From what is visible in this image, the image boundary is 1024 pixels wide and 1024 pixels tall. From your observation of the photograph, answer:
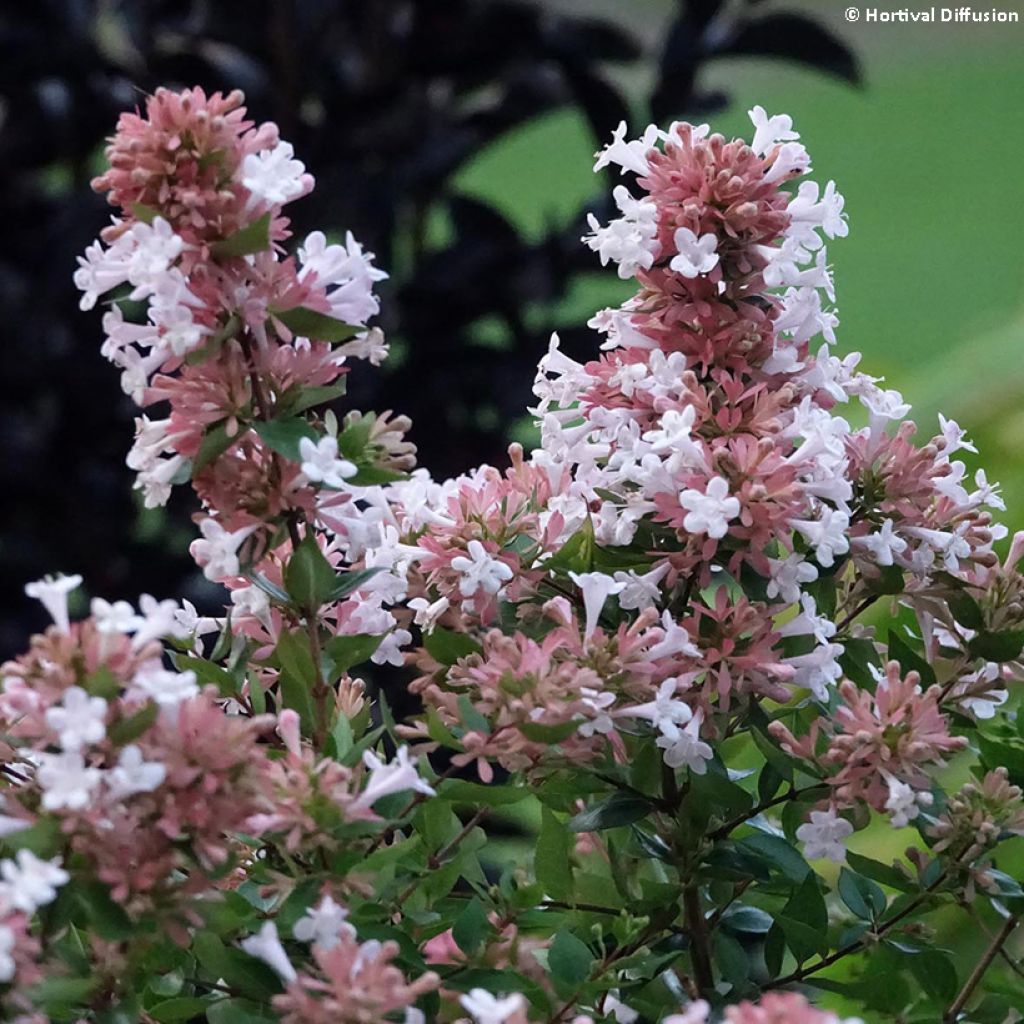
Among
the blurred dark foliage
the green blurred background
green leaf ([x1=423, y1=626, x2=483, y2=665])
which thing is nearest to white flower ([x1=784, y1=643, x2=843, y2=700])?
green leaf ([x1=423, y1=626, x2=483, y2=665])

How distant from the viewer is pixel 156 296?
0.44m

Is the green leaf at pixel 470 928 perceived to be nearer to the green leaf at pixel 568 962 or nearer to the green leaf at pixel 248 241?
the green leaf at pixel 568 962

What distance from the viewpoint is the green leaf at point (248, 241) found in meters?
0.44

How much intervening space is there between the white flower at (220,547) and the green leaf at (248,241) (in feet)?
0.26

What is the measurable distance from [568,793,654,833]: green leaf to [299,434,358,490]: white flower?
15cm

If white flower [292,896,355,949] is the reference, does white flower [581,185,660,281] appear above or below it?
above

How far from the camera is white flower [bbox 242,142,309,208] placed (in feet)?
1.47

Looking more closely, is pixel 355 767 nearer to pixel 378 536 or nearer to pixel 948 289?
pixel 378 536

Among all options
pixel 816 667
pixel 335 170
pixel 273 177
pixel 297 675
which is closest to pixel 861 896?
pixel 816 667

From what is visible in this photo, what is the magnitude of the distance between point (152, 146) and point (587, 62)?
0.79m

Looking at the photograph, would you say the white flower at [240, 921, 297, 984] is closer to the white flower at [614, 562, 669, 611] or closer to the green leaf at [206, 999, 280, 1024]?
the green leaf at [206, 999, 280, 1024]

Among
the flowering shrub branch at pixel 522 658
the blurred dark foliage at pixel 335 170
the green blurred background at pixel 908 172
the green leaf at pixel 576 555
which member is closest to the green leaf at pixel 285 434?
the flowering shrub branch at pixel 522 658

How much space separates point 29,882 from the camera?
372 millimetres

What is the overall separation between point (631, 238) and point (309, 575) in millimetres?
151
